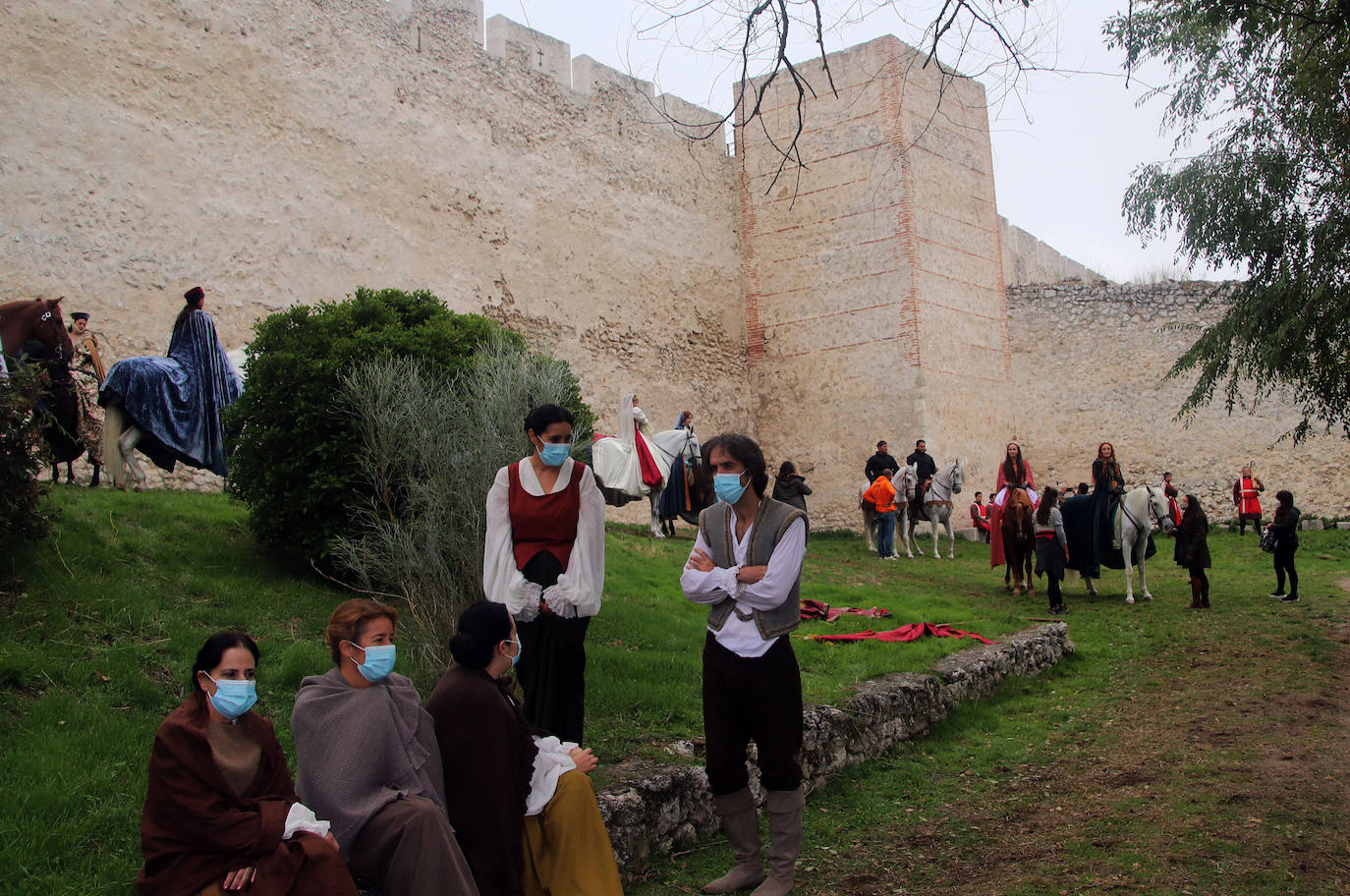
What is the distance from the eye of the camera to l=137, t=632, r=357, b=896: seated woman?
284cm

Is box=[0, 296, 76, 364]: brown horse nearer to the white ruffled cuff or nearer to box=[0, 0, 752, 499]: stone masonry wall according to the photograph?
box=[0, 0, 752, 499]: stone masonry wall

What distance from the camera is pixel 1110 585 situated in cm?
1318

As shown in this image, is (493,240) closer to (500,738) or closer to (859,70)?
(859,70)

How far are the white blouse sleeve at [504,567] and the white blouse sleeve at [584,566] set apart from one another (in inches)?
3.4

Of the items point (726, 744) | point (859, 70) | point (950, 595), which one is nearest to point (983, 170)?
point (859, 70)

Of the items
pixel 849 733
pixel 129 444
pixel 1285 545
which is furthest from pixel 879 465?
pixel 849 733

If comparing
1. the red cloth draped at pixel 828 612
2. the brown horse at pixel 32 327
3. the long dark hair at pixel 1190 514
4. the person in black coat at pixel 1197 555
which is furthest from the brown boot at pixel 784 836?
the long dark hair at pixel 1190 514

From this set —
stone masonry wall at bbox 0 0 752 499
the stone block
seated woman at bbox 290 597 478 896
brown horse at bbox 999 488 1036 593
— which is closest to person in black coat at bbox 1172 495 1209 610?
brown horse at bbox 999 488 1036 593

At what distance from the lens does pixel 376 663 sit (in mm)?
3326

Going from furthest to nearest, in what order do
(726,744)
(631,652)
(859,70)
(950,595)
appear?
(859,70), (950,595), (631,652), (726,744)

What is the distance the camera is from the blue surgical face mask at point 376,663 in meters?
3.32

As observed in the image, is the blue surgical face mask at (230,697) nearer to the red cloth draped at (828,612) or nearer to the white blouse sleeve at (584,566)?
the white blouse sleeve at (584,566)

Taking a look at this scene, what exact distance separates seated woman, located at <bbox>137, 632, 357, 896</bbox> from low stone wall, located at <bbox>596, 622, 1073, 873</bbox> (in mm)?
1276

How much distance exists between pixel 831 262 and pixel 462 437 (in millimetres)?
15284
